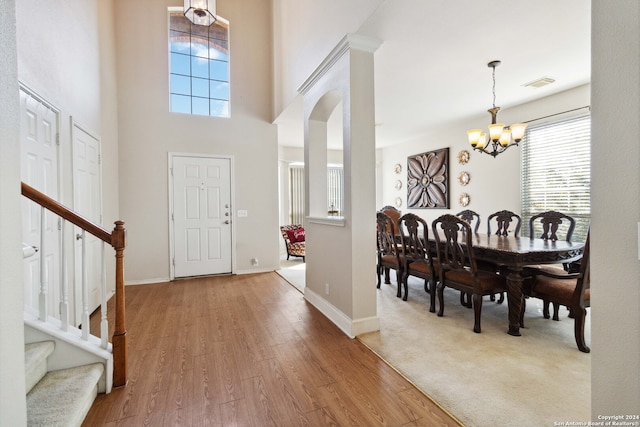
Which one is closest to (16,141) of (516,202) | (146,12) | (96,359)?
(96,359)

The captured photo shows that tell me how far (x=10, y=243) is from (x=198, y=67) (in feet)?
15.8

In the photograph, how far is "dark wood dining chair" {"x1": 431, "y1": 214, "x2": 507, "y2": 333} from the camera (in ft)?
8.81

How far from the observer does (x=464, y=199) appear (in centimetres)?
559

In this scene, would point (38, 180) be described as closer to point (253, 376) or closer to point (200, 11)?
point (253, 376)

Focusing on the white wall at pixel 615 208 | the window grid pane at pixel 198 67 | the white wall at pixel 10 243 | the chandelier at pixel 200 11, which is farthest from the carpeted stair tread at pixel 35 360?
the chandelier at pixel 200 11

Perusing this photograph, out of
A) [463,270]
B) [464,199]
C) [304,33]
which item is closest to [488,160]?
[464,199]

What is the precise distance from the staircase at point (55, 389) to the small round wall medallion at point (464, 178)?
5.70 meters

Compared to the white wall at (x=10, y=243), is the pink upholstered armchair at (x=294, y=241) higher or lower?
lower

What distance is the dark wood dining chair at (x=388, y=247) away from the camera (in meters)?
3.65

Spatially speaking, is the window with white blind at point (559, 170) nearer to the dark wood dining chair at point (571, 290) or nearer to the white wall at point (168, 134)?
the dark wood dining chair at point (571, 290)

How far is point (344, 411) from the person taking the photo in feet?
5.58

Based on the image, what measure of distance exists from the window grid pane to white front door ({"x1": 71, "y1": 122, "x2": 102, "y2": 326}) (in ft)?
5.57

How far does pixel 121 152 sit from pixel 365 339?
168 inches

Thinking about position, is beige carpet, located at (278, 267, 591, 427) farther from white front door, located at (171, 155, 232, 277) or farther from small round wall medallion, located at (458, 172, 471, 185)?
white front door, located at (171, 155, 232, 277)
